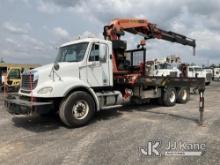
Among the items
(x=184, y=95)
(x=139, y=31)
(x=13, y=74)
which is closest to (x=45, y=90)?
(x=139, y=31)

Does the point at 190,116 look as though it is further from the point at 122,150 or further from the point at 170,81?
the point at 122,150

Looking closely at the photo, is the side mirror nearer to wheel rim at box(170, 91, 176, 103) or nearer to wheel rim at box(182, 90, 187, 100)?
wheel rim at box(170, 91, 176, 103)

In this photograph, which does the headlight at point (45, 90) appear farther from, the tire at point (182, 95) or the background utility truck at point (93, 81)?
the tire at point (182, 95)

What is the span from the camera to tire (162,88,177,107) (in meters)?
12.5

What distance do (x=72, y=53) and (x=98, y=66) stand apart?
97 cm

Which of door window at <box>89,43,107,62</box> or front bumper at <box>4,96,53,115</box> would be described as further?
door window at <box>89,43,107,62</box>

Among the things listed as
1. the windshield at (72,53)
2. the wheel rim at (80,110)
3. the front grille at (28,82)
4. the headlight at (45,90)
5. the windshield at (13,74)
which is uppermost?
the windshield at (72,53)

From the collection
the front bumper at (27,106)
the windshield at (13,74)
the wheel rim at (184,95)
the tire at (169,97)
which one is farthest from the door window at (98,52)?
the windshield at (13,74)

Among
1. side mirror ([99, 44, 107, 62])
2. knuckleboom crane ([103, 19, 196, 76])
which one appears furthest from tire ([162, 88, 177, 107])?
side mirror ([99, 44, 107, 62])

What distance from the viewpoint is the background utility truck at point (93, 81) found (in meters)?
7.79

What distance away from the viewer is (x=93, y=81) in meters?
9.08

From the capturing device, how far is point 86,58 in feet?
29.0

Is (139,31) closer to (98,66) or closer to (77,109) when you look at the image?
(98,66)

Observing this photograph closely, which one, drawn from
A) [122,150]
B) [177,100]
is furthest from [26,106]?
[177,100]
